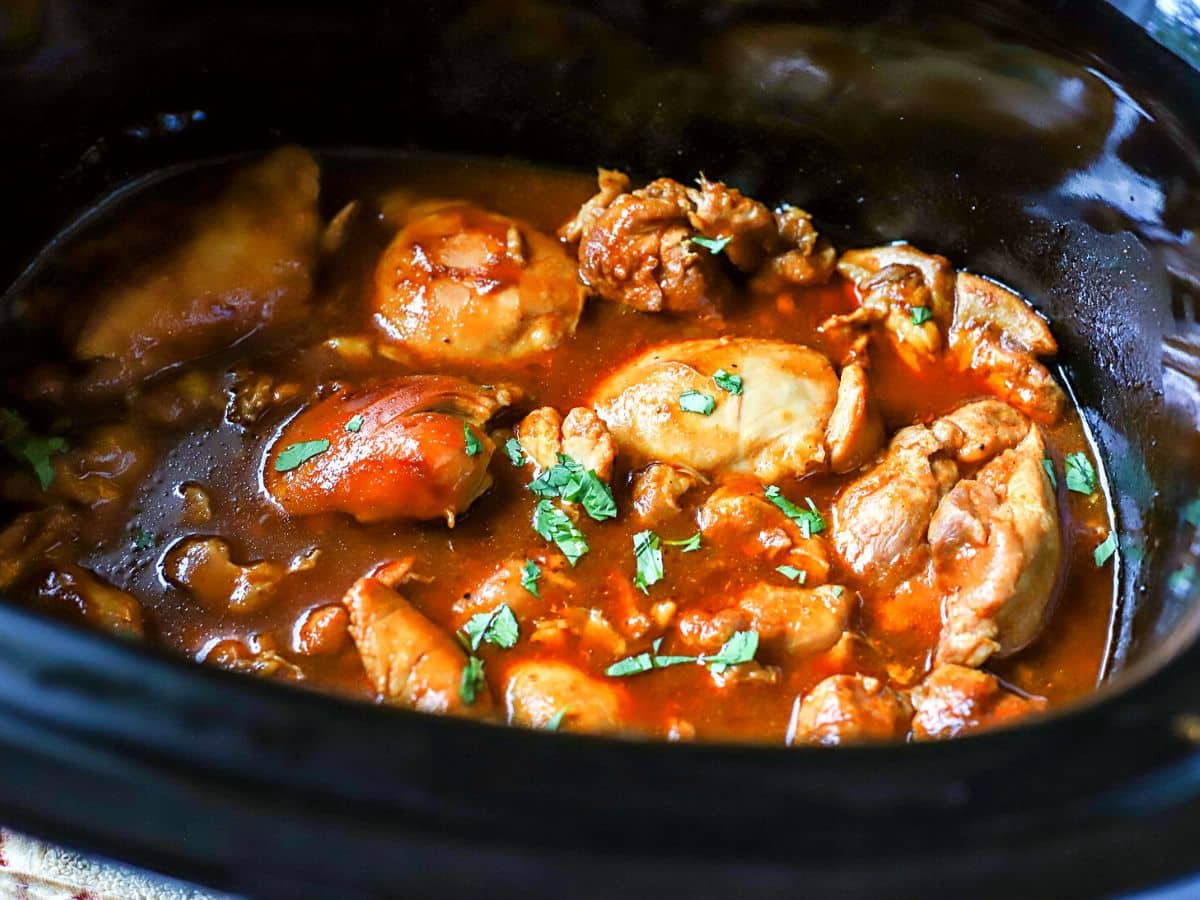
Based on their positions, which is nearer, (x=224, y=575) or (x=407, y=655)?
(x=407, y=655)

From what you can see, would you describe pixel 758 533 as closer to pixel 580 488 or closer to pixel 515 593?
pixel 580 488

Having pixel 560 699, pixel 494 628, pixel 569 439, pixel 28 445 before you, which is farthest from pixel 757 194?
pixel 28 445

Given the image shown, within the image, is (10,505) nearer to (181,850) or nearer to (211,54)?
(211,54)

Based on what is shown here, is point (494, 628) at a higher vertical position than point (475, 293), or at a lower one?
lower

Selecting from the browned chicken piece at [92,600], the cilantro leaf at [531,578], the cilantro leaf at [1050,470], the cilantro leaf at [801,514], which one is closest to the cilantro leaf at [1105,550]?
the cilantro leaf at [1050,470]

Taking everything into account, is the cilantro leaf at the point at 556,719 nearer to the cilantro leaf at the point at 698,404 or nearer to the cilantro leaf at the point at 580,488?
the cilantro leaf at the point at 580,488

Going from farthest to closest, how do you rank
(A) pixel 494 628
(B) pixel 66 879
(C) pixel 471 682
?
(A) pixel 494 628 < (C) pixel 471 682 < (B) pixel 66 879

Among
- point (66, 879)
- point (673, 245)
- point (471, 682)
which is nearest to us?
point (66, 879)
